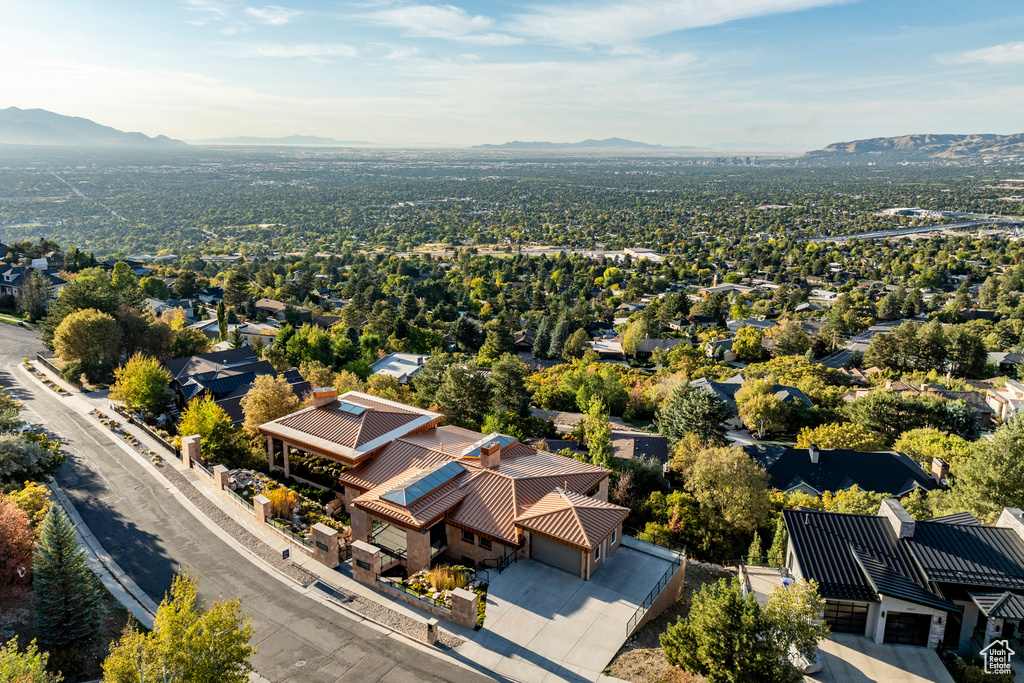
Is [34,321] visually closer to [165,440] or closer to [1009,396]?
[165,440]

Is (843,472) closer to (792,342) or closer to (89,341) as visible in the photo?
(792,342)

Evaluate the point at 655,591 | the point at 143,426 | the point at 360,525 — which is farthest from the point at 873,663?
the point at 143,426

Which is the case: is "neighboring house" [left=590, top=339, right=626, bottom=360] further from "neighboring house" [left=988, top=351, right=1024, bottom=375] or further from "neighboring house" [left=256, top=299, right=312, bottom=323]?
"neighboring house" [left=988, top=351, right=1024, bottom=375]

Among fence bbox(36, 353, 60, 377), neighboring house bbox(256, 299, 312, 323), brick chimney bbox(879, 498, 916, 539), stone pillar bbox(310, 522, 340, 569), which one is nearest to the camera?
brick chimney bbox(879, 498, 916, 539)

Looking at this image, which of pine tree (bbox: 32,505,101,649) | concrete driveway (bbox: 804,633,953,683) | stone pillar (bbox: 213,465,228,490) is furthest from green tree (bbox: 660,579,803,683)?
stone pillar (bbox: 213,465,228,490)

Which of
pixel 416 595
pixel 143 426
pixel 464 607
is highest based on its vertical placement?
pixel 464 607

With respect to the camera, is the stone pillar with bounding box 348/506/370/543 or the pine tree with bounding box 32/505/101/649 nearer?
the pine tree with bounding box 32/505/101/649
